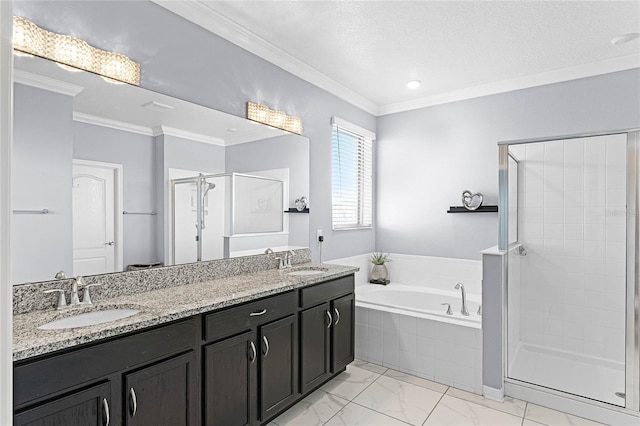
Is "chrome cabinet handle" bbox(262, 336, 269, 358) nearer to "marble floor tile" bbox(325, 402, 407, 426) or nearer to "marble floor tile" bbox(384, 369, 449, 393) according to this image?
"marble floor tile" bbox(325, 402, 407, 426)

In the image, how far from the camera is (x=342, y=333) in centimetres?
278

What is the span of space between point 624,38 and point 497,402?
2.86 meters

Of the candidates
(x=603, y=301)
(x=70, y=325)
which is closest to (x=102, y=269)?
(x=70, y=325)

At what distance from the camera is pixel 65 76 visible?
1728 millimetres

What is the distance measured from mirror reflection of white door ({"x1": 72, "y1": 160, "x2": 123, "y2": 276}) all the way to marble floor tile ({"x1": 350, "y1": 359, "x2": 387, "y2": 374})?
213cm

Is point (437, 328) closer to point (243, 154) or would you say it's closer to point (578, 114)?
point (243, 154)

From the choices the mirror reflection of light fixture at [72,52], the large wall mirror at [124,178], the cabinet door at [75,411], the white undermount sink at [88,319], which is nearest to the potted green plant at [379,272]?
the large wall mirror at [124,178]

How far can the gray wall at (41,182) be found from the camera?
4.95ft

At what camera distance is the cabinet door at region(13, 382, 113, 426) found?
1160 millimetres

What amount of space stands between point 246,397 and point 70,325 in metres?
0.96

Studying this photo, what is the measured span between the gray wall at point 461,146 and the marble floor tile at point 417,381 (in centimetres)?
151

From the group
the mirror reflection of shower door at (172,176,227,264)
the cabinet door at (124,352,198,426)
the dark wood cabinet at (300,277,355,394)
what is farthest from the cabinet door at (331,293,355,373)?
the cabinet door at (124,352,198,426)

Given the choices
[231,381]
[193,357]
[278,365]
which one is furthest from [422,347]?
[193,357]

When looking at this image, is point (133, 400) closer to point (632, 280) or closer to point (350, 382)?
point (350, 382)
